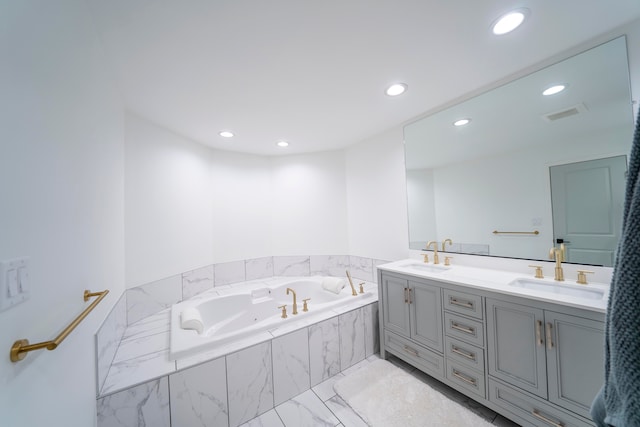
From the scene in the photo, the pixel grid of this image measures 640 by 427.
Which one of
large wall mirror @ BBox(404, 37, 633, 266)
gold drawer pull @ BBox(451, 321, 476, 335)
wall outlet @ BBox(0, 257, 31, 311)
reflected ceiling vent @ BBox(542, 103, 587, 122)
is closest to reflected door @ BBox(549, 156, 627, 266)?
large wall mirror @ BBox(404, 37, 633, 266)

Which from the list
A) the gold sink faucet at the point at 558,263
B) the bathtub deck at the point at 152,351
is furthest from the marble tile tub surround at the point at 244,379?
the gold sink faucet at the point at 558,263

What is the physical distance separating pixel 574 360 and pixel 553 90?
5.37 ft

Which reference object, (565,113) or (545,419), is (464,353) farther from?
(565,113)

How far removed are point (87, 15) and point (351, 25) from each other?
1273 mm

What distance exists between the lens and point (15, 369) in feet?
1.93

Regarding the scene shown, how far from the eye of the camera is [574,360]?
3.73 ft

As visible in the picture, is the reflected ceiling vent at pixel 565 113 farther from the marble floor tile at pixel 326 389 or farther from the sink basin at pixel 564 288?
the marble floor tile at pixel 326 389

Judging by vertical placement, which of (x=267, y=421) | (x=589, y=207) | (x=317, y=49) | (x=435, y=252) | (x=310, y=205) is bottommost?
(x=267, y=421)

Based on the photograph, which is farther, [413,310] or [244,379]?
[413,310]

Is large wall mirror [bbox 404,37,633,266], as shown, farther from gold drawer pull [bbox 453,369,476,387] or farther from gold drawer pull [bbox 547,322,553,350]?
gold drawer pull [bbox 453,369,476,387]

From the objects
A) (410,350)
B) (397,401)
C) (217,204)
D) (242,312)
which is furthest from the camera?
(217,204)

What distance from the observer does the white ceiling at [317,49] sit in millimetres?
1103

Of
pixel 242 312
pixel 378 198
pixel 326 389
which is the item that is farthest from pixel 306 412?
pixel 378 198

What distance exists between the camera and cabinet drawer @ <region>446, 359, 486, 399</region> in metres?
1.45
